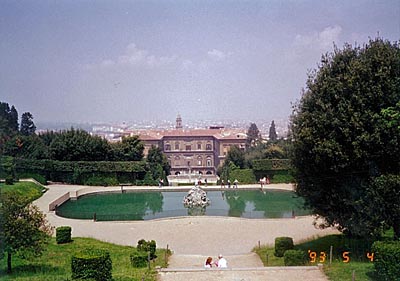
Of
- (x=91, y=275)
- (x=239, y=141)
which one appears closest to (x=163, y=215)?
(x=91, y=275)

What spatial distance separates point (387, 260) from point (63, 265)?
23.2 ft

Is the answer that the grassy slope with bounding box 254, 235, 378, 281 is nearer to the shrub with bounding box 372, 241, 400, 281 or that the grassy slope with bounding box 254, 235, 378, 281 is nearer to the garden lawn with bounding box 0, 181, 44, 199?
the shrub with bounding box 372, 241, 400, 281

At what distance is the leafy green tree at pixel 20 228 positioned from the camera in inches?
369

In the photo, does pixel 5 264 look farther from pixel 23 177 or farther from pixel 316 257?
pixel 23 177

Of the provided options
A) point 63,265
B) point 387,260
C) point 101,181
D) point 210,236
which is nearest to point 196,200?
A: point 210,236

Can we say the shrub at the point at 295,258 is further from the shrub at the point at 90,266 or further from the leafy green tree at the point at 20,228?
the leafy green tree at the point at 20,228

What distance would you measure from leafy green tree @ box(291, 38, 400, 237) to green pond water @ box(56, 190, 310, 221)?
7.43 meters

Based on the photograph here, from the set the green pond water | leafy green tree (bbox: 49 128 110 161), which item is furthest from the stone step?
leafy green tree (bbox: 49 128 110 161)

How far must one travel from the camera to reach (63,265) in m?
10.9

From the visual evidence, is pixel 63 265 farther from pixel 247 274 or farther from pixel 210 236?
pixel 210 236

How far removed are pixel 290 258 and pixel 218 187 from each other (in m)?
20.1

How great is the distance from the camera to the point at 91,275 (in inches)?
322

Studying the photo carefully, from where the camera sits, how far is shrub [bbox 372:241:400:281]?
25.6 ft

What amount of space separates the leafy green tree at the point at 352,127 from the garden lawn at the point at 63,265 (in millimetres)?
4321
